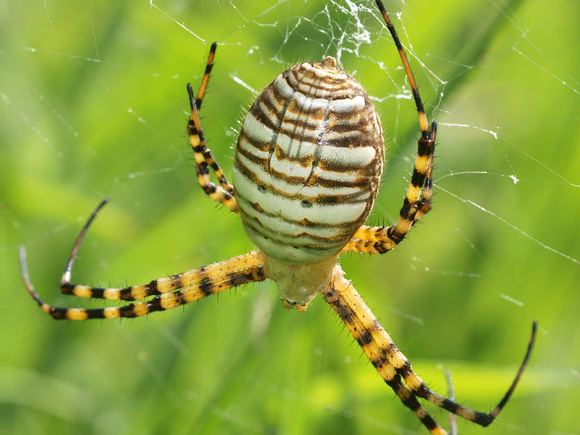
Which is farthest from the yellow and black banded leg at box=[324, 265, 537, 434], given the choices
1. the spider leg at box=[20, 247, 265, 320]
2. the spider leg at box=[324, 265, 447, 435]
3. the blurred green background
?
the spider leg at box=[20, 247, 265, 320]

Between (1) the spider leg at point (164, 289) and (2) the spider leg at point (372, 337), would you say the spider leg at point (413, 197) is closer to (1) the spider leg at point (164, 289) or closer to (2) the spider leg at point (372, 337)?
(2) the spider leg at point (372, 337)

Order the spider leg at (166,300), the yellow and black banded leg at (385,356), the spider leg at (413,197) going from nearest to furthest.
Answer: the spider leg at (413,197) < the yellow and black banded leg at (385,356) < the spider leg at (166,300)

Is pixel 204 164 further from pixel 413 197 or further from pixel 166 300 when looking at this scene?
pixel 413 197

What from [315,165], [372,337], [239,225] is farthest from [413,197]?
[239,225]

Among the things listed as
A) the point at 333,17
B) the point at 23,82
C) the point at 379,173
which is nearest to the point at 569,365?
the point at 379,173

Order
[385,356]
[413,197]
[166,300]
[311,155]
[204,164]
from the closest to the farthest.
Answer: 1. [311,155]
2. [413,197]
3. [204,164]
4. [385,356]
5. [166,300]

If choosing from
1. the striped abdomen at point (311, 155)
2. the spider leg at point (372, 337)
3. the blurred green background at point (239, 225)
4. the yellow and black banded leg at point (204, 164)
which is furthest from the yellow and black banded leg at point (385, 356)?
the striped abdomen at point (311, 155)
